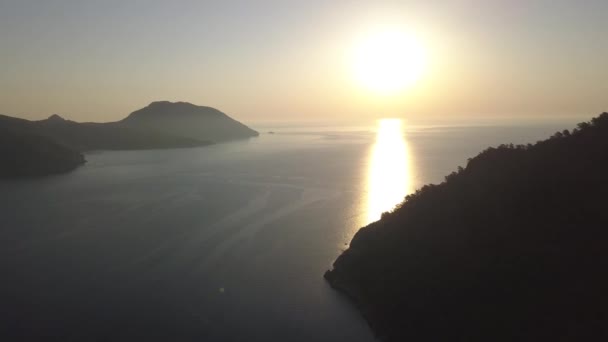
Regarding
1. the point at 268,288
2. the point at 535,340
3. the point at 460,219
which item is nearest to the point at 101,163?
the point at 268,288

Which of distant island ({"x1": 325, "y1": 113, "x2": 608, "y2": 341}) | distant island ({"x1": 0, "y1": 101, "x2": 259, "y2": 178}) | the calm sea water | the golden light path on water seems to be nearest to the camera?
distant island ({"x1": 325, "y1": 113, "x2": 608, "y2": 341})

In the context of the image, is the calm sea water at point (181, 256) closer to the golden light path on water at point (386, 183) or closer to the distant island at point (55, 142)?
the golden light path on water at point (386, 183)

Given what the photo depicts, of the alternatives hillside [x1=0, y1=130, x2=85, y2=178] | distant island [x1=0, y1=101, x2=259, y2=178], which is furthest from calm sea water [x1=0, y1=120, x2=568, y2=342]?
distant island [x1=0, y1=101, x2=259, y2=178]

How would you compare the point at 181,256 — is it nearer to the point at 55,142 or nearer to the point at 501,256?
the point at 501,256

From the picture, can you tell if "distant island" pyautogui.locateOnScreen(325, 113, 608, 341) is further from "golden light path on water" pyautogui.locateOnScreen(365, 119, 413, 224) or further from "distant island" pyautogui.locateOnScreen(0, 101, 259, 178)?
"distant island" pyautogui.locateOnScreen(0, 101, 259, 178)


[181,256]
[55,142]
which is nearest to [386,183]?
[181,256]

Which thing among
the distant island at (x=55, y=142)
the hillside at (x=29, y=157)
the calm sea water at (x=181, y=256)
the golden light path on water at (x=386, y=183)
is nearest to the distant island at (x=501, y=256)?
the calm sea water at (x=181, y=256)

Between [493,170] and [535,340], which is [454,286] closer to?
[535,340]
